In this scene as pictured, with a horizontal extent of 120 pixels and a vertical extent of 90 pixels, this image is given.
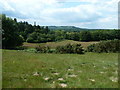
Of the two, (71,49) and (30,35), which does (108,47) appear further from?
(30,35)

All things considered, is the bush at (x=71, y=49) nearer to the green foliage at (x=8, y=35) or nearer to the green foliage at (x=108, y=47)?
the green foliage at (x=108, y=47)

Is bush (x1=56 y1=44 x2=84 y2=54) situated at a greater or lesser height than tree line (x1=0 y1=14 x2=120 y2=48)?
lesser

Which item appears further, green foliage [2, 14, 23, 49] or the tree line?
the tree line

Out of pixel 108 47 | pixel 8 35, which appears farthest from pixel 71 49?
pixel 8 35

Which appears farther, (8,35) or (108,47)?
(8,35)

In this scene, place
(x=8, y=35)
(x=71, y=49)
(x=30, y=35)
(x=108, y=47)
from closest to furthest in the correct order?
(x=71, y=49) < (x=108, y=47) < (x=8, y=35) < (x=30, y=35)

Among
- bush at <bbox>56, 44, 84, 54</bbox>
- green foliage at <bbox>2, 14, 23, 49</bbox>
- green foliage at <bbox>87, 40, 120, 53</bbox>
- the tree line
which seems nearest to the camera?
bush at <bbox>56, 44, 84, 54</bbox>

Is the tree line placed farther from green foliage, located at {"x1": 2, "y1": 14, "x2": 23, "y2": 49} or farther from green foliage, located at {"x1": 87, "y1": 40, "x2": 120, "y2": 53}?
green foliage, located at {"x1": 87, "y1": 40, "x2": 120, "y2": 53}

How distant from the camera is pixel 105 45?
25.3 meters

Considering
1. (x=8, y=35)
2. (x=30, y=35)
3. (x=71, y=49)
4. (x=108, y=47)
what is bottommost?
(x=71, y=49)

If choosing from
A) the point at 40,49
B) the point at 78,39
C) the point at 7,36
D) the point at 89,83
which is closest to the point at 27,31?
the point at 78,39

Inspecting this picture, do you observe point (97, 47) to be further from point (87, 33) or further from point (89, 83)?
point (87, 33)

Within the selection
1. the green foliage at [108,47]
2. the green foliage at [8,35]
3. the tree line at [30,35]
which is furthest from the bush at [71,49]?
the green foliage at [8,35]

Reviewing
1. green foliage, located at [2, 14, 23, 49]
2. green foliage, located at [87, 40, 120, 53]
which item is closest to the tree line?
green foliage, located at [2, 14, 23, 49]
